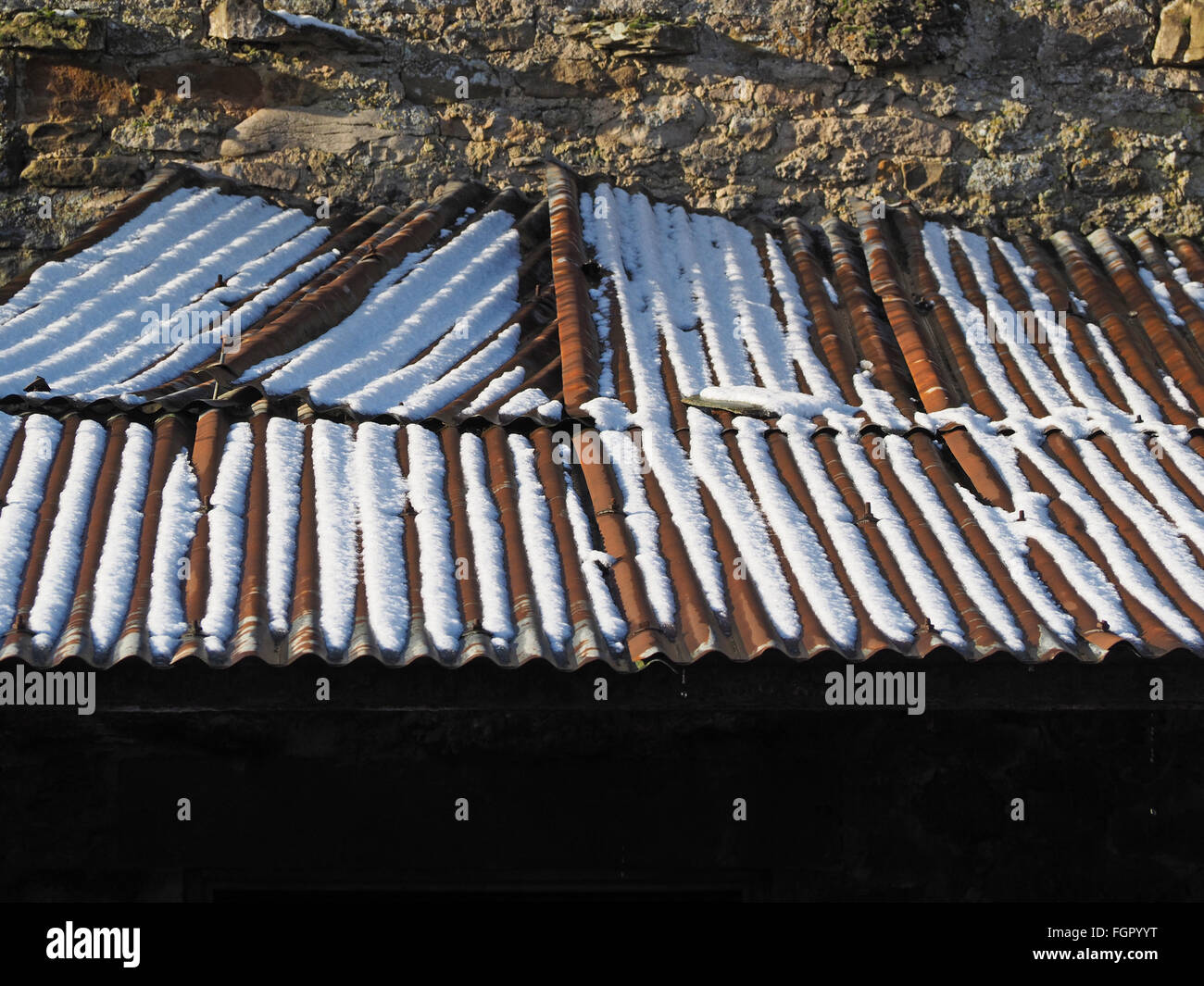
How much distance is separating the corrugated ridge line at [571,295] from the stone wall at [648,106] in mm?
504

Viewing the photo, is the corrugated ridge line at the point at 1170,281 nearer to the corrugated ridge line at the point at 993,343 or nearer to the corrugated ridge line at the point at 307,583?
the corrugated ridge line at the point at 993,343

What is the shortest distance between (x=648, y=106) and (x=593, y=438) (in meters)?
2.17

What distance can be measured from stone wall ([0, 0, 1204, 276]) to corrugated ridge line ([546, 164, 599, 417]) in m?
0.50

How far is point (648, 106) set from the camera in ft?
18.8

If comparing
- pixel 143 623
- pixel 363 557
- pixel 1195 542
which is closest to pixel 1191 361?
pixel 1195 542

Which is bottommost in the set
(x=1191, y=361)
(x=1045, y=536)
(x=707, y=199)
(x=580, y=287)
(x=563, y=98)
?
(x=1045, y=536)

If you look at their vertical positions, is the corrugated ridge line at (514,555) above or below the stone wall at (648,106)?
below

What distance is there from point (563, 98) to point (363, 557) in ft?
9.34

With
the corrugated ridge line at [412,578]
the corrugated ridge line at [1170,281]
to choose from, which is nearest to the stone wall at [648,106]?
the corrugated ridge line at [1170,281]

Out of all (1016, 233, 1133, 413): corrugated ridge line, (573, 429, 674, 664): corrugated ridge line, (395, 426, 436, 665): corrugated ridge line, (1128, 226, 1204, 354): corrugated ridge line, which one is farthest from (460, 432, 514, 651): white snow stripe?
(1128, 226, 1204, 354): corrugated ridge line

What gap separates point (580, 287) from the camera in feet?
15.7

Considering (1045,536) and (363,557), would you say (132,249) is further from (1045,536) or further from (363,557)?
(1045,536)

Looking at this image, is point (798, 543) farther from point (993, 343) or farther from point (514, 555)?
point (993, 343)

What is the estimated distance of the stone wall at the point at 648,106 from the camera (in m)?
5.69
